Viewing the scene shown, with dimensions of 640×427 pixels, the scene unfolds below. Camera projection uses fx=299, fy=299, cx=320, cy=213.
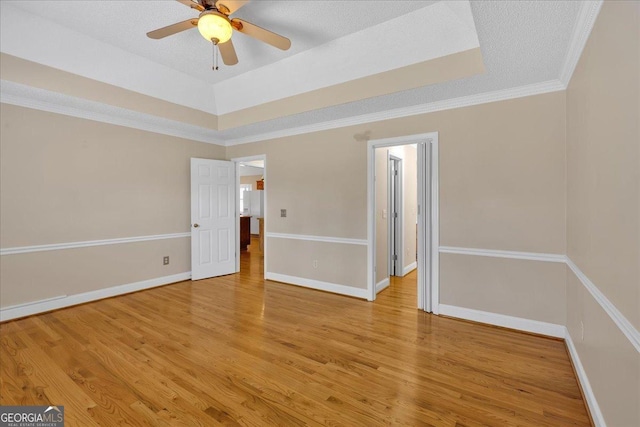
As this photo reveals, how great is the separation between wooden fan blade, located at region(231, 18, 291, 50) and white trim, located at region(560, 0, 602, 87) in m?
2.04

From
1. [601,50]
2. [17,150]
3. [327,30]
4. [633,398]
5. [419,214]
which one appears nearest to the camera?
[633,398]

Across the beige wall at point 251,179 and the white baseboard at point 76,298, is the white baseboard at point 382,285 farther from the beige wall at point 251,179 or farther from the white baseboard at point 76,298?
the beige wall at point 251,179

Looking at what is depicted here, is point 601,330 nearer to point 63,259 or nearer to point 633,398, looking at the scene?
point 633,398

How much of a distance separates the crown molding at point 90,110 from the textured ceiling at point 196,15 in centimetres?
Answer: 81

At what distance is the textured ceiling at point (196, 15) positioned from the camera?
2.68 m

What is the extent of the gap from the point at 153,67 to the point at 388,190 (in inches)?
146

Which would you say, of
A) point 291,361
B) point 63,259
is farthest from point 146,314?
A: point 291,361

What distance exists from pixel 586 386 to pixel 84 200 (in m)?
5.52

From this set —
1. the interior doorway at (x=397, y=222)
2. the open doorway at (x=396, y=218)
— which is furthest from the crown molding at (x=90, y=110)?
the interior doorway at (x=397, y=222)

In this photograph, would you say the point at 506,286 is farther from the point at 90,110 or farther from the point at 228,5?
the point at 90,110

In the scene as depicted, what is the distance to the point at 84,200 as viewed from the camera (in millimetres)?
4039

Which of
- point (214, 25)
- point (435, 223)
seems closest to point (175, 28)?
point (214, 25)

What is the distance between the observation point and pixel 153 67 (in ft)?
12.7

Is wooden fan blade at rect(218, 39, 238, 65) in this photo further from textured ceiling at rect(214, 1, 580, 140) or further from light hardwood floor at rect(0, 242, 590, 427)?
light hardwood floor at rect(0, 242, 590, 427)
